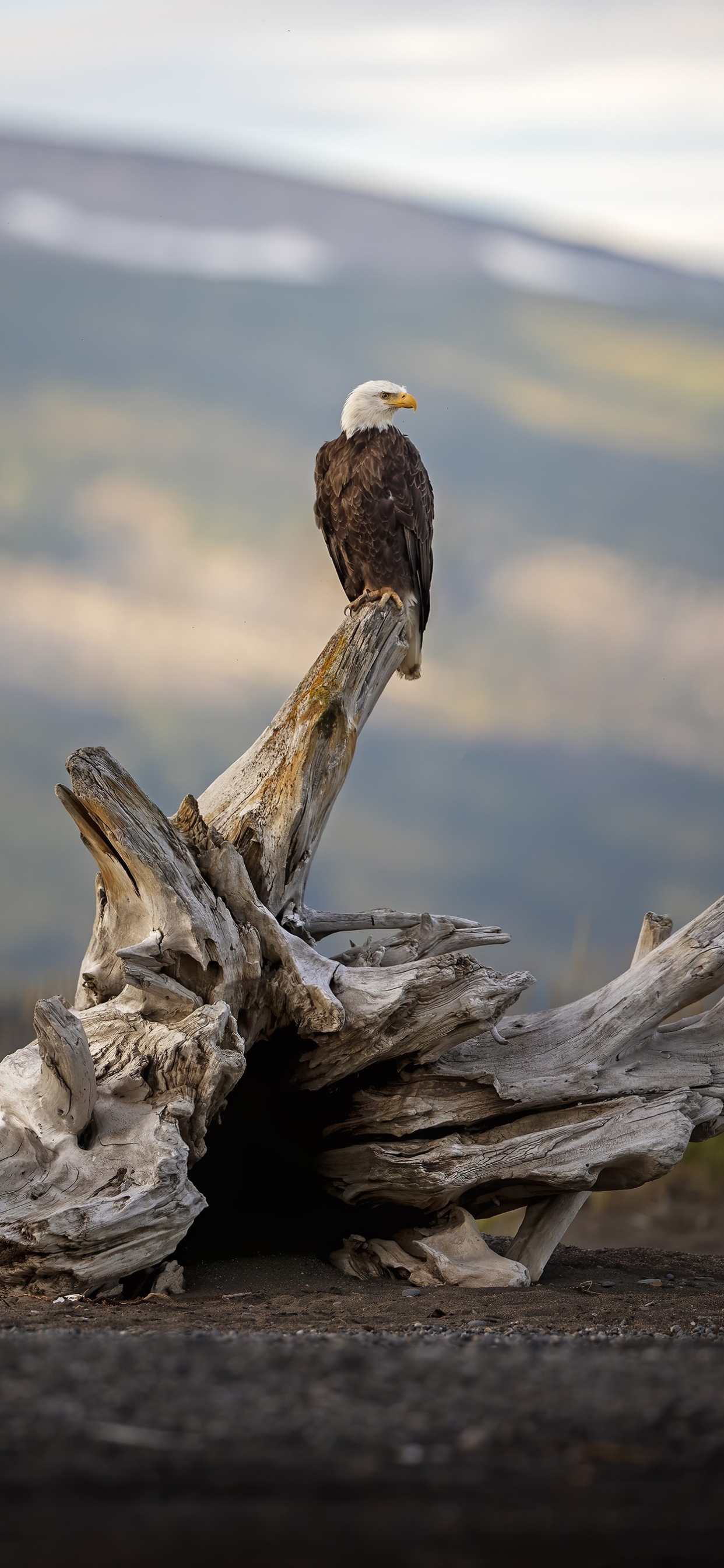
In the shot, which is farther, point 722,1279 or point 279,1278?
point 722,1279

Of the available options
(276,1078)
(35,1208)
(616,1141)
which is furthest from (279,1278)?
(616,1141)

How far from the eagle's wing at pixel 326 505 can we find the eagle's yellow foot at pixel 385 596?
542 mm

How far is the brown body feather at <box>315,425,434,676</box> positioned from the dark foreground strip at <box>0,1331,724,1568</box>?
6458 millimetres

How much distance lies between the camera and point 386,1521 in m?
2.45

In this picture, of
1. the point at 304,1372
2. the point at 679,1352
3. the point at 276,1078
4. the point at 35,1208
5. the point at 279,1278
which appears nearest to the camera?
the point at 304,1372

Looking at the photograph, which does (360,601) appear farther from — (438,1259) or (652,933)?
(438,1259)

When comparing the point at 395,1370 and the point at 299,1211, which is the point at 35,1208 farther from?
the point at 395,1370

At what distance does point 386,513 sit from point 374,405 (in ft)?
2.84

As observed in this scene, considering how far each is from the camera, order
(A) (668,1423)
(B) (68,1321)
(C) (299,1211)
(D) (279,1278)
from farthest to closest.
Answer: (C) (299,1211) → (D) (279,1278) → (B) (68,1321) → (A) (668,1423)

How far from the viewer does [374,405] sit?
9344mm

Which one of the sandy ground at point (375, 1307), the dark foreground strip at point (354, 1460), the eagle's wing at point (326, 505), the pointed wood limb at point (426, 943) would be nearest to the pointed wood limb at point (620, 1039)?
the pointed wood limb at point (426, 943)

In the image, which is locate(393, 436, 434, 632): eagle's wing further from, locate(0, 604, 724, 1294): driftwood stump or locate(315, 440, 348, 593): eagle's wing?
locate(0, 604, 724, 1294): driftwood stump

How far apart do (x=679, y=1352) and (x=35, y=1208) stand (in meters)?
3.07

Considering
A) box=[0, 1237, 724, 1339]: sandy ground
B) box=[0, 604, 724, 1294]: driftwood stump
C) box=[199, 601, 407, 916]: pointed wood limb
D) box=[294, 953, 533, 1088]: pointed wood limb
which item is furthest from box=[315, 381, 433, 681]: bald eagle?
box=[0, 1237, 724, 1339]: sandy ground
